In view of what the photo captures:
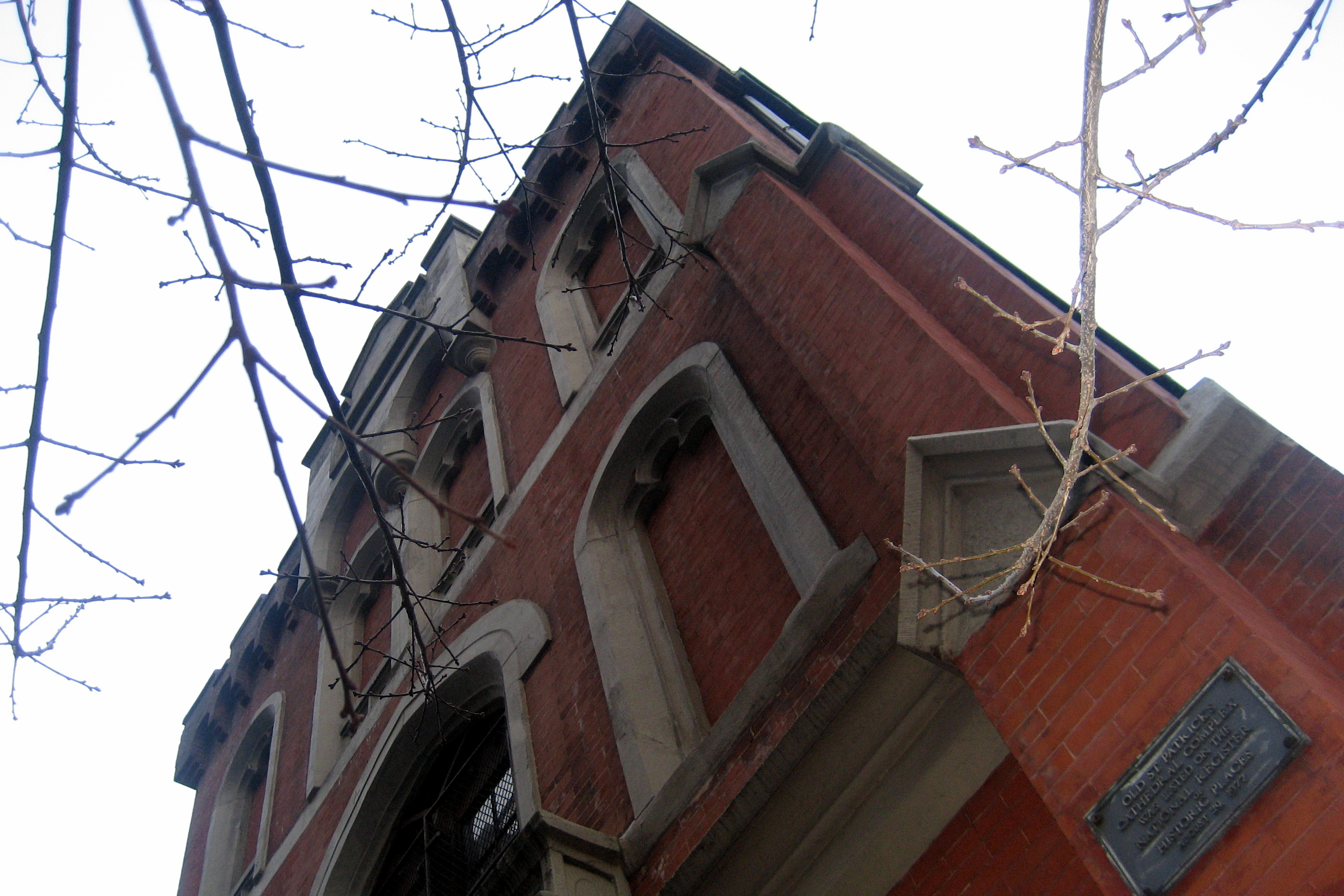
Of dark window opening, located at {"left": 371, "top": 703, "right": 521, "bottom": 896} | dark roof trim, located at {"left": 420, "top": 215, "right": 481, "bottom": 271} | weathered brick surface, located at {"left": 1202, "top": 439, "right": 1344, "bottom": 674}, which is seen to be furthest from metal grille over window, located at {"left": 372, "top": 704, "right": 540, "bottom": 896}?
dark roof trim, located at {"left": 420, "top": 215, "right": 481, "bottom": 271}

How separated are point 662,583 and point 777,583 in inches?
50.1

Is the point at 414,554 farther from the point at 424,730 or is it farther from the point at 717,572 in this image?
the point at 717,572

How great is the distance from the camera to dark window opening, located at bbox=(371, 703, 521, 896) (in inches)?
283

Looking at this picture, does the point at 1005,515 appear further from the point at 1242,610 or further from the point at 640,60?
the point at 640,60

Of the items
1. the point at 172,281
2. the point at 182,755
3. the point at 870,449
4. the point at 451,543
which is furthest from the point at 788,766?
the point at 182,755

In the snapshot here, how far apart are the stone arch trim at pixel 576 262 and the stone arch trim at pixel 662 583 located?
4.14 ft

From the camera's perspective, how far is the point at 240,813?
12.4 m

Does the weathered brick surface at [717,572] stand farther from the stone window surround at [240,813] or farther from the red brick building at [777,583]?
the stone window surround at [240,813]

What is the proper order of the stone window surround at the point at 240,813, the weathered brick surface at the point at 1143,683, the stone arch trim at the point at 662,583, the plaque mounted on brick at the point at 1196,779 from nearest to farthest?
the weathered brick surface at the point at 1143,683
the plaque mounted on brick at the point at 1196,779
the stone arch trim at the point at 662,583
the stone window surround at the point at 240,813

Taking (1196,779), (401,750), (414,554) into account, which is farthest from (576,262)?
(1196,779)

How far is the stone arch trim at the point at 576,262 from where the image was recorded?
8453mm

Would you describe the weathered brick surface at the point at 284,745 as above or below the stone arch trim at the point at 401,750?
above

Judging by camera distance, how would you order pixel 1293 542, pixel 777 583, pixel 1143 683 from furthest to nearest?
1. pixel 777 583
2. pixel 1293 542
3. pixel 1143 683

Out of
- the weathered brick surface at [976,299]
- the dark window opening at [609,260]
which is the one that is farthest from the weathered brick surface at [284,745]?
the weathered brick surface at [976,299]
